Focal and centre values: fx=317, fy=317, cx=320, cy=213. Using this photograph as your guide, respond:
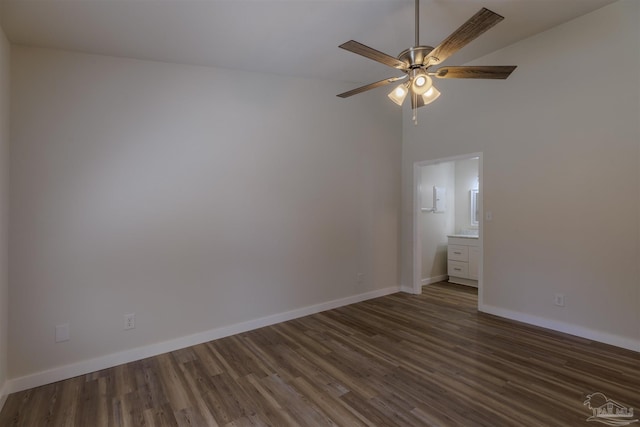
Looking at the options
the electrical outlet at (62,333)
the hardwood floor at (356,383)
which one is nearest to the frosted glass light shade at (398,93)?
the hardwood floor at (356,383)

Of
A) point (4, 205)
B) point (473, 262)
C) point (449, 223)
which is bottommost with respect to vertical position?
point (473, 262)

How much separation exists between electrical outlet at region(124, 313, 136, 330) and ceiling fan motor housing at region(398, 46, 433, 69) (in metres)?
3.00

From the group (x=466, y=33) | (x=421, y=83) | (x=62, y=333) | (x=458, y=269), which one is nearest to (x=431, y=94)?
(x=421, y=83)

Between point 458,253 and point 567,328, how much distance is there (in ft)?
6.85

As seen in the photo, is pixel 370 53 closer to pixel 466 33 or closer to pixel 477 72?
pixel 466 33

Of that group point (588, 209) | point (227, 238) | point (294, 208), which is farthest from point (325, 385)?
point (588, 209)

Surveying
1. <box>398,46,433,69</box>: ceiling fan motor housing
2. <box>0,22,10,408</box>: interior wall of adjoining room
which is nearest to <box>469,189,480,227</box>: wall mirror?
<box>398,46,433,69</box>: ceiling fan motor housing

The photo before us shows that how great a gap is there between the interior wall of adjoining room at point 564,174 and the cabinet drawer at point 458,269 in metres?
1.30

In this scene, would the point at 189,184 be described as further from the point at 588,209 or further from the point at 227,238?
the point at 588,209

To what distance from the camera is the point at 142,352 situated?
110 inches

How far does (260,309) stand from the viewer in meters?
3.46

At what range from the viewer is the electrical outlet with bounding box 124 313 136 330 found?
2750mm

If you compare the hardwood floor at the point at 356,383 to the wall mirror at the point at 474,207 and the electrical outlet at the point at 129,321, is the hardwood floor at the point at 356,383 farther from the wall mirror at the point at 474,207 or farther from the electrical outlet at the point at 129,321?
the wall mirror at the point at 474,207

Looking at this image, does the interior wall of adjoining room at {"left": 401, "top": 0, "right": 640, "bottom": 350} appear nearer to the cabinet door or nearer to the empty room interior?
the empty room interior
